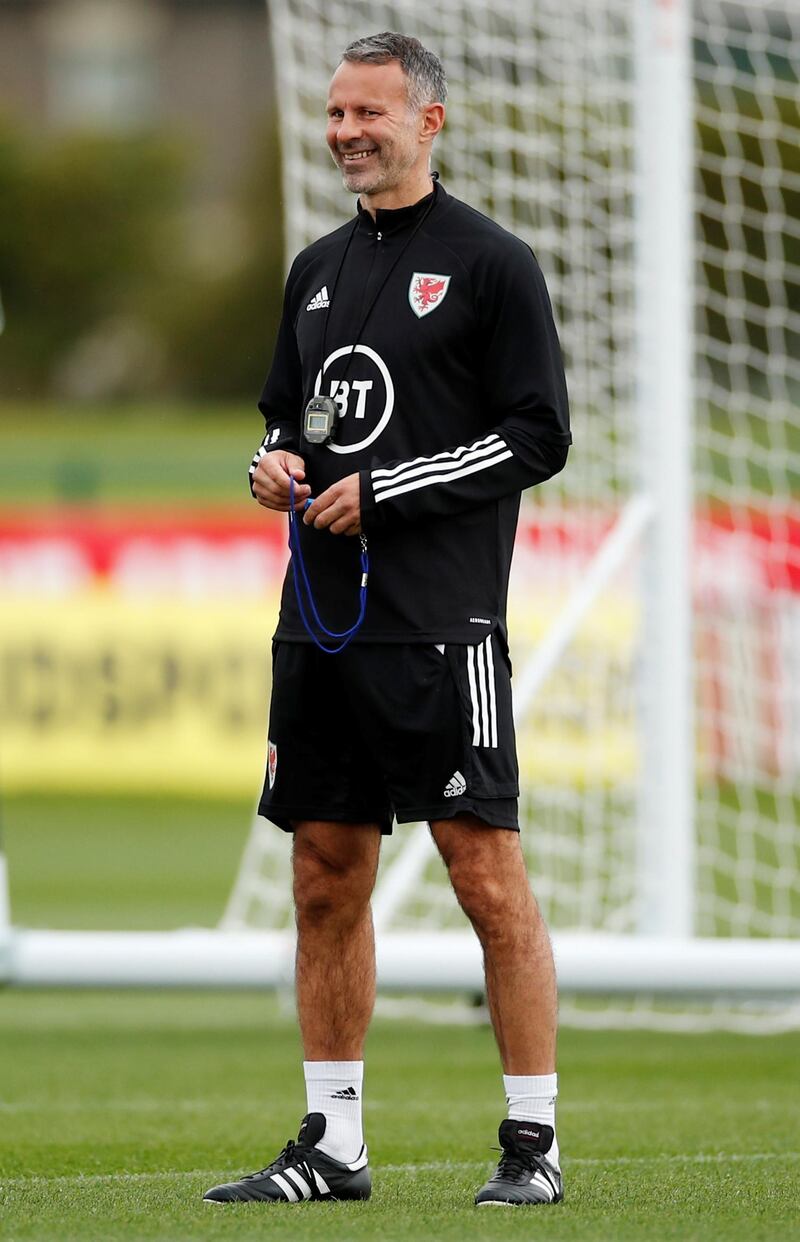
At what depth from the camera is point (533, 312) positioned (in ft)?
12.9

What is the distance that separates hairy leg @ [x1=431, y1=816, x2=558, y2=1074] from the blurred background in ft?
16.1

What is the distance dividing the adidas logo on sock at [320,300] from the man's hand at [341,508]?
1.19 feet

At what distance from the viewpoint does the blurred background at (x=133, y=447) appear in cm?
1236

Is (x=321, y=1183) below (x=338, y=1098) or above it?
below

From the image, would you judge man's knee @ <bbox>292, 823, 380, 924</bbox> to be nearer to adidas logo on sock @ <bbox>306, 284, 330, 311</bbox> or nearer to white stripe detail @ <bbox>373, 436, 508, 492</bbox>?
white stripe detail @ <bbox>373, 436, 508, 492</bbox>

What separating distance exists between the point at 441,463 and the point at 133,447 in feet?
106

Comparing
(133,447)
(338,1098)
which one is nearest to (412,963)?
(338,1098)

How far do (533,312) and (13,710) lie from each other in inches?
377

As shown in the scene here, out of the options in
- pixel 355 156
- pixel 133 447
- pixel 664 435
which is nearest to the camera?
pixel 355 156

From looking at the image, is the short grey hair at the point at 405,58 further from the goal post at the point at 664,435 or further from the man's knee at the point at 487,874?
the goal post at the point at 664,435

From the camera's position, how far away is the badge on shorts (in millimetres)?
3953

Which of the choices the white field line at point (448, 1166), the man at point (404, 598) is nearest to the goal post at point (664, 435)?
the white field line at point (448, 1166)

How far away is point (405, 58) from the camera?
4.00m

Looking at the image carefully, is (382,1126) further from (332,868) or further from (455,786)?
(455,786)
